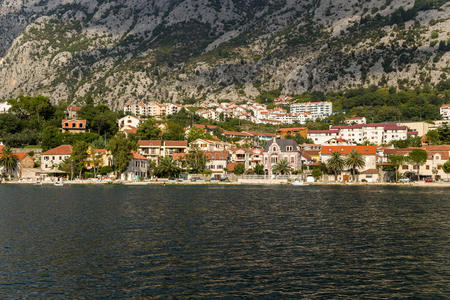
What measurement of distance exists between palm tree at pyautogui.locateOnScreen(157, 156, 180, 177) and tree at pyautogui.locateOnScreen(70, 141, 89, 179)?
815 inches

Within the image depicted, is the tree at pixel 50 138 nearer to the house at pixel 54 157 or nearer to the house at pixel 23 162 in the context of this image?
the house at pixel 23 162

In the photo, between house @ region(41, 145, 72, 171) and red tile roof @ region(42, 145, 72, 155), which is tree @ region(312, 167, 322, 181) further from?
red tile roof @ region(42, 145, 72, 155)

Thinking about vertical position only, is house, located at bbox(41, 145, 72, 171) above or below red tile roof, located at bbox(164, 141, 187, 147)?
below

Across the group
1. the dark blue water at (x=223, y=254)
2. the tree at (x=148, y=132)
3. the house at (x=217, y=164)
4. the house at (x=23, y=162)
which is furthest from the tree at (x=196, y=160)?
the dark blue water at (x=223, y=254)

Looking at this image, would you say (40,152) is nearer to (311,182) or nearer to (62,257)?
(311,182)

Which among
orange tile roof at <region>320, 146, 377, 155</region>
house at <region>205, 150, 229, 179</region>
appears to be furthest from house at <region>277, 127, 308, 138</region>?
house at <region>205, 150, 229, 179</region>

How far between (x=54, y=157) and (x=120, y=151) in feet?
70.2

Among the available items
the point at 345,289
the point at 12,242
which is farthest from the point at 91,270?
the point at 345,289

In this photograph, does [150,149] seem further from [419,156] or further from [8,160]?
[419,156]

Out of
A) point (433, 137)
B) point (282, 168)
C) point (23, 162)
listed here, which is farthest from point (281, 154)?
point (23, 162)

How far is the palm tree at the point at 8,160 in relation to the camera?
11994 centimetres

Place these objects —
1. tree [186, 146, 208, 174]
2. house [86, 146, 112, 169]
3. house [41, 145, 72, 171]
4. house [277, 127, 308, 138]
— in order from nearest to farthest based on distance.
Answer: house [86, 146, 112, 169] < house [41, 145, 72, 171] < tree [186, 146, 208, 174] < house [277, 127, 308, 138]

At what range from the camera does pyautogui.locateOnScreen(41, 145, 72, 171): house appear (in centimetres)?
12562

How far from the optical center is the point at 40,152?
441 ft
